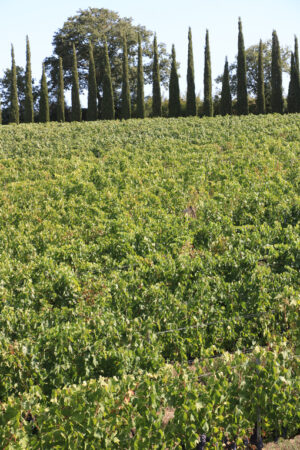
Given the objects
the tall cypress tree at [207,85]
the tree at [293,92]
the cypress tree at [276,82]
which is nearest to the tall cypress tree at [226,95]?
the tall cypress tree at [207,85]

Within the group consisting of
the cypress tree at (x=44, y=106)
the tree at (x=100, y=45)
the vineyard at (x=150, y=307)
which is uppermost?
the tree at (x=100, y=45)

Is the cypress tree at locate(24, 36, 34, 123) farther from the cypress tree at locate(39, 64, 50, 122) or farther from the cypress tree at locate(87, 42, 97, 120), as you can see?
the cypress tree at locate(87, 42, 97, 120)

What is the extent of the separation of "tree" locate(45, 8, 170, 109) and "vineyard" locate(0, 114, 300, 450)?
33.0 m

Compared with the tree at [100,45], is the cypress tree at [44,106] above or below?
below

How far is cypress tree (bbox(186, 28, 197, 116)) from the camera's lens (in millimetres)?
38156

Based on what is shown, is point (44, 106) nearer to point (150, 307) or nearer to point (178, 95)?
point (178, 95)

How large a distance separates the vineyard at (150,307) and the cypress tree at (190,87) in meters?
22.6

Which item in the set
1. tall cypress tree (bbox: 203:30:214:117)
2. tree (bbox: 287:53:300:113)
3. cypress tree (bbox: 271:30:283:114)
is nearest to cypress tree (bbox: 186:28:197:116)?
tall cypress tree (bbox: 203:30:214:117)

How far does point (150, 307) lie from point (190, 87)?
34.0m

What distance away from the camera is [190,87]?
38.2m

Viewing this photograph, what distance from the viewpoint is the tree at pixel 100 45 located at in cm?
4650

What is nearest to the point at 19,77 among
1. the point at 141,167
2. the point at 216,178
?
the point at 141,167

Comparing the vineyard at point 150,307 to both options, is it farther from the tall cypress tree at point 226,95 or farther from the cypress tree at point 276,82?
the cypress tree at point 276,82

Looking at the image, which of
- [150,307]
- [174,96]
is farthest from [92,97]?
[150,307]
